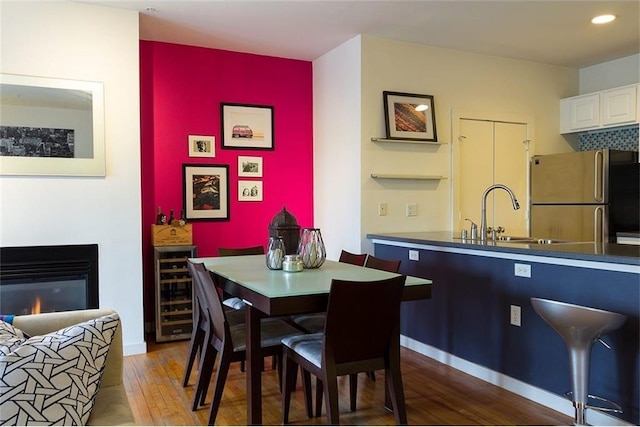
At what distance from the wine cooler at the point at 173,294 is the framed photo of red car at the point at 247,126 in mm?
1187

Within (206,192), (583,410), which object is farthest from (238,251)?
(583,410)

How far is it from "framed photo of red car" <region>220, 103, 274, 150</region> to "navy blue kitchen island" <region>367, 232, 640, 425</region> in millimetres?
1641

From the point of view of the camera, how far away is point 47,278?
3.61 meters

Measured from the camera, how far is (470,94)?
4.83 metres

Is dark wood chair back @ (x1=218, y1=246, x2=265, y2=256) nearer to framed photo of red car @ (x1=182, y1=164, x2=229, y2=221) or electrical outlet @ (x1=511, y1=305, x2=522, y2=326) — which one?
framed photo of red car @ (x1=182, y1=164, x2=229, y2=221)

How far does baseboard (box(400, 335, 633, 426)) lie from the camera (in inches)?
102

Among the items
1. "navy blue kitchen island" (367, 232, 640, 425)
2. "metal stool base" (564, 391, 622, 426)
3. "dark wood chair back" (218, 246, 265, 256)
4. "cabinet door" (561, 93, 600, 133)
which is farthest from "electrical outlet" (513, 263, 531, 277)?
"cabinet door" (561, 93, 600, 133)

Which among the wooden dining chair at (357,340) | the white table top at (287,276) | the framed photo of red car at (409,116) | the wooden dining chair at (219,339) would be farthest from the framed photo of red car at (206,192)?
the wooden dining chair at (357,340)

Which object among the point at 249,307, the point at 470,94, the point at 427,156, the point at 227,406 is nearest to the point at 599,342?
the point at 249,307

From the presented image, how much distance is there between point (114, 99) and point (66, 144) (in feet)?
1.58

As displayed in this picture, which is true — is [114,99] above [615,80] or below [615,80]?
below

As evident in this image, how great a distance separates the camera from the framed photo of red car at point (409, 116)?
443 centimetres

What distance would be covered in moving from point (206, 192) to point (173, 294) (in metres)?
1.02

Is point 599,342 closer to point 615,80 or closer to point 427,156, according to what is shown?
point 427,156
